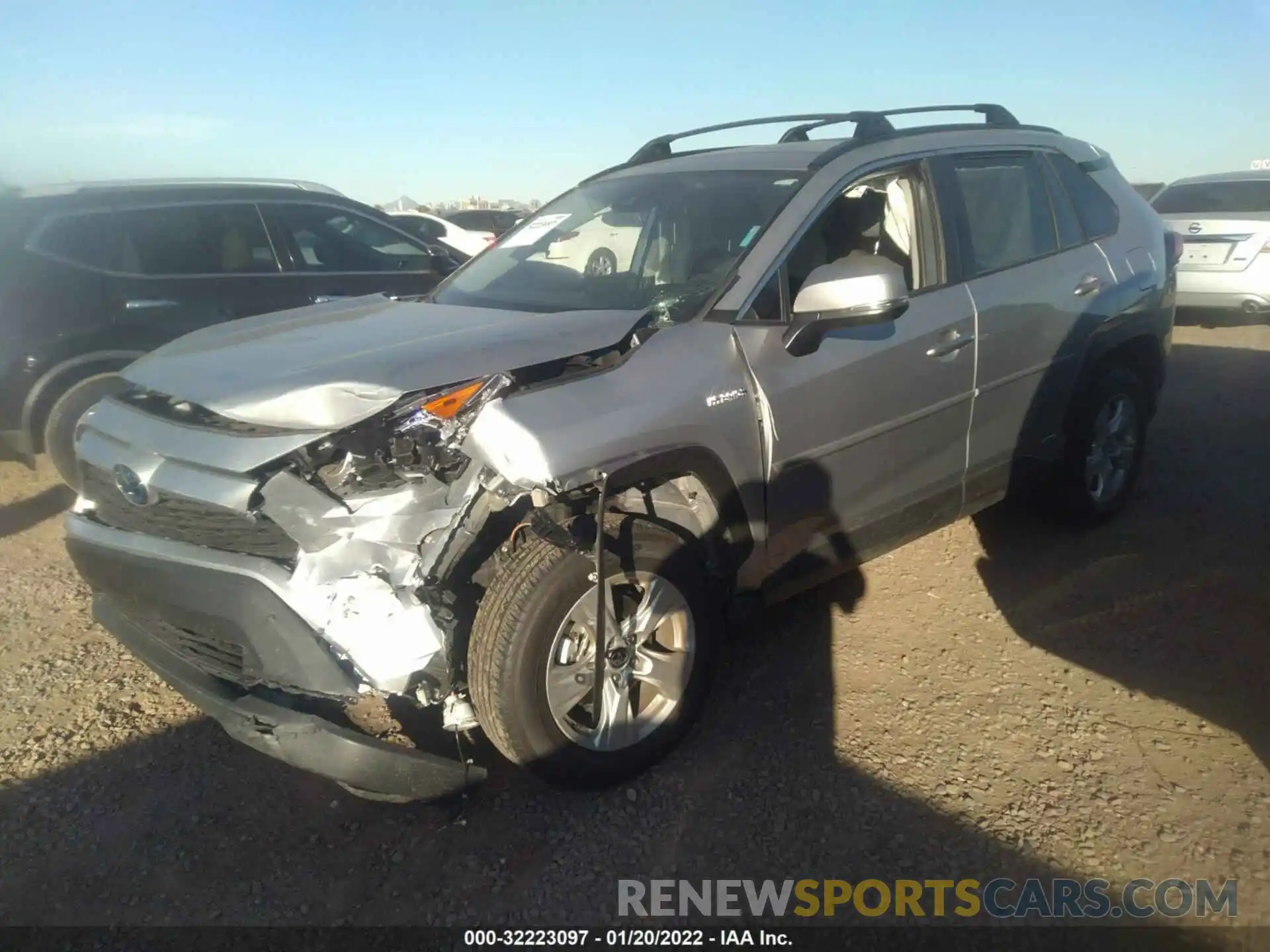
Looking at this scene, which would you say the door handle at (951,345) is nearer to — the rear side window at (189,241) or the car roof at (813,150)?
the car roof at (813,150)

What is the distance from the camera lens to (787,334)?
9.89 ft

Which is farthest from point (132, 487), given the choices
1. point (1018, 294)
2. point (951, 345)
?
point (1018, 294)

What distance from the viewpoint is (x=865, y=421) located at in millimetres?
3312

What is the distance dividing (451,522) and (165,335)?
3865 millimetres

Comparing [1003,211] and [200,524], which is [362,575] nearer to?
[200,524]

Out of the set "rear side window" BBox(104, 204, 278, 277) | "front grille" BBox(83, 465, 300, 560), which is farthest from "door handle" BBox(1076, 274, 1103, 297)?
"rear side window" BBox(104, 204, 278, 277)

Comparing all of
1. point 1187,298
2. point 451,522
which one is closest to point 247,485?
point 451,522

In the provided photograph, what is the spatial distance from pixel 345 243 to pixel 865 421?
14.4ft

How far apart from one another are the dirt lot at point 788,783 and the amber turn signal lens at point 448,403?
121cm

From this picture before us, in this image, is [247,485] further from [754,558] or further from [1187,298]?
[1187,298]

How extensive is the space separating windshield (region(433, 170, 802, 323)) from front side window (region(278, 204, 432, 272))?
2.32m

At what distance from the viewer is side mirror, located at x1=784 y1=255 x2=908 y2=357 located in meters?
2.84

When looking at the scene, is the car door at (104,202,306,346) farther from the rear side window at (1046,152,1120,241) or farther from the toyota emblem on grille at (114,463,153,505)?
the rear side window at (1046,152,1120,241)

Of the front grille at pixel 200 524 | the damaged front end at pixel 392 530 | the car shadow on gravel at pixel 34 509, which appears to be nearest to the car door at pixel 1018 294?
the damaged front end at pixel 392 530
